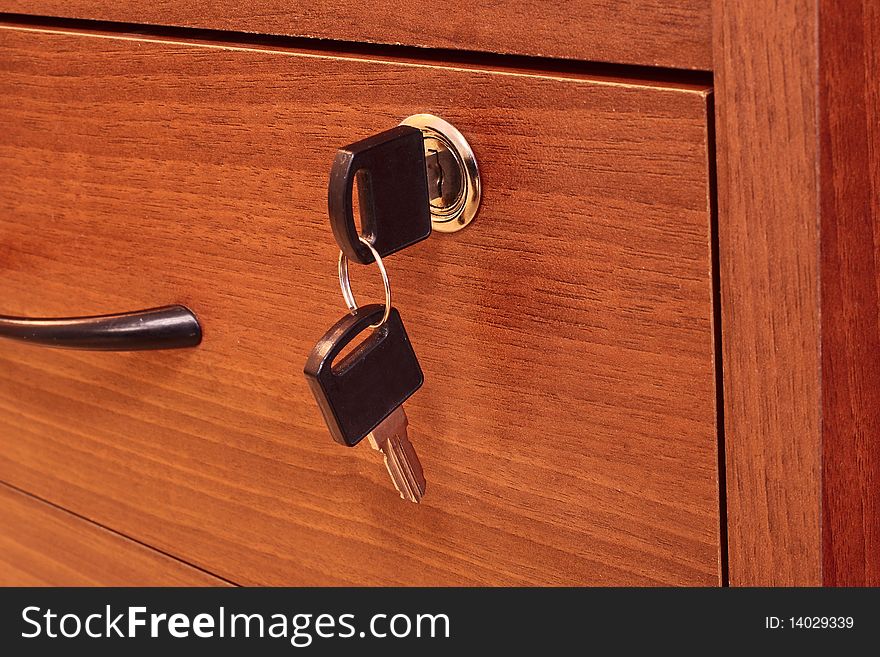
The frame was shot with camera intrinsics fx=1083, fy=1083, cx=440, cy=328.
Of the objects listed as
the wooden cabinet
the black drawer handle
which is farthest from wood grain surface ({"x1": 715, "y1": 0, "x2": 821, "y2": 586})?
the black drawer handle

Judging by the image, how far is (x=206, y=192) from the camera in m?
0.37

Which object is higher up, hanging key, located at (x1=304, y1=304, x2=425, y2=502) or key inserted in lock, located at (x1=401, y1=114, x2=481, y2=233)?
key inserted in lock, located at (x1=401, y1=114, x2=481, y2=233)

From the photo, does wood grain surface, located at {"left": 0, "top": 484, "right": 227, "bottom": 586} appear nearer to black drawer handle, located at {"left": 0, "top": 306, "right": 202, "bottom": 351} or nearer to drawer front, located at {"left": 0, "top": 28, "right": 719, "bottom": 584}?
drawer front, located at {"left": 0, "top": 28, "right": 719, "bottom": 584}

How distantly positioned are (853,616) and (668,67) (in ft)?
0.52

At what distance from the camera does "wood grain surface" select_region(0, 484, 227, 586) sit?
479 mm

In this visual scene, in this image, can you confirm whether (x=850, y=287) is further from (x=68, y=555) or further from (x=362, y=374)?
(x=68, y=555)

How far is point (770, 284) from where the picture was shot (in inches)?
10.0

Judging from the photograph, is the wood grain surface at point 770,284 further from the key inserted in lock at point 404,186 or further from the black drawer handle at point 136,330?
the black drawer handle at point 136,330

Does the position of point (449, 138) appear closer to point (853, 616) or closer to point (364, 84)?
point (364, 84)

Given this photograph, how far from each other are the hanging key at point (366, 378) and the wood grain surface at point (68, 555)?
0.18 m

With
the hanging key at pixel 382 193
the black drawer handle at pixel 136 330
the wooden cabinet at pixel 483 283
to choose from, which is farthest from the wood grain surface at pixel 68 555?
the hanging key at pixel 382 193

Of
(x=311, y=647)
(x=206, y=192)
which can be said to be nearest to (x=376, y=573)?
(x=311, y=647)

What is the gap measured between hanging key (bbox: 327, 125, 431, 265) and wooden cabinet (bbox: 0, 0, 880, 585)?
16mm

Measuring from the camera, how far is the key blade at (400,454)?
32cm
